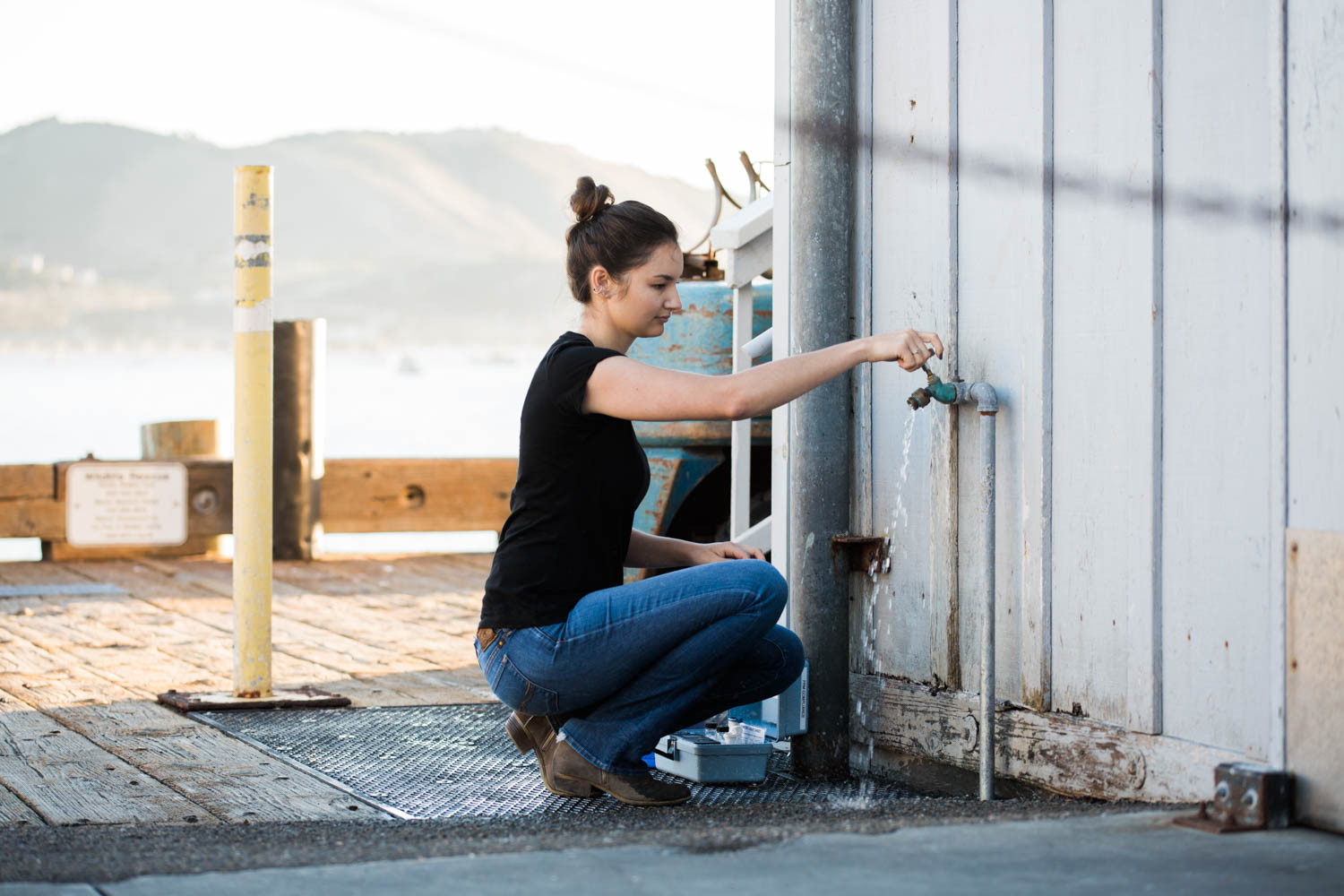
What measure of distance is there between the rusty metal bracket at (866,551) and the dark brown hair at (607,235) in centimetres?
89

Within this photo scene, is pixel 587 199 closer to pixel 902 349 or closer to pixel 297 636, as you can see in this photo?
pixel 902 349

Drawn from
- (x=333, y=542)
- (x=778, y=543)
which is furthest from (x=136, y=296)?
(x=778, y=543)

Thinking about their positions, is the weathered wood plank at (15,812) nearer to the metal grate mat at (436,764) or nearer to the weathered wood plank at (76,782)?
the weathered wood plank at (76,782)

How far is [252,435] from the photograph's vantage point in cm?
473

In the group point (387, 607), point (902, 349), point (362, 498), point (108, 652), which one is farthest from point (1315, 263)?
point (362, 498)

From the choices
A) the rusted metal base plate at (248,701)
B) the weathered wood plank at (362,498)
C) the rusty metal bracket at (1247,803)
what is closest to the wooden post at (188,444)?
the weathered wood plank at (362,498)

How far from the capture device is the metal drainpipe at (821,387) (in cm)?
392

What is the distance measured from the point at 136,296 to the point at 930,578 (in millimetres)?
115480

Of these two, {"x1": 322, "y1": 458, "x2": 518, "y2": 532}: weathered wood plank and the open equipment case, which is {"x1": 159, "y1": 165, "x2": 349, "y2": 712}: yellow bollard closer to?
the open equipment case

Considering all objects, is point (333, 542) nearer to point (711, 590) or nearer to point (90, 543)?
point (90, 543)

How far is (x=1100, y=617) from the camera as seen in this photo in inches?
126

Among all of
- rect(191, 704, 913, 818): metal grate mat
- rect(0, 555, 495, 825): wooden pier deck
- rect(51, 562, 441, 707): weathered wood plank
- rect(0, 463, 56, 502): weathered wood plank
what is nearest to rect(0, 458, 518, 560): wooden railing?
rect(0, 463, 56, 502): weathered wood plank

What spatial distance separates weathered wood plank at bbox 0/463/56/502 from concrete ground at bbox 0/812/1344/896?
6.70 m

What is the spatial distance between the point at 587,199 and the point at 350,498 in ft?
19.0
